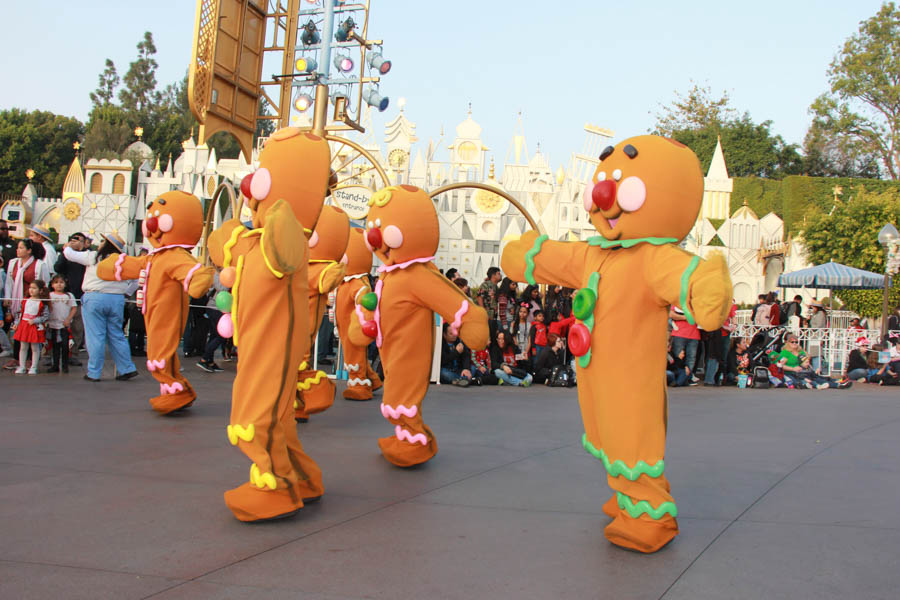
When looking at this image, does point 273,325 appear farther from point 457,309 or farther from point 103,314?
point 103,314

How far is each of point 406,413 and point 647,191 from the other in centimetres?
254

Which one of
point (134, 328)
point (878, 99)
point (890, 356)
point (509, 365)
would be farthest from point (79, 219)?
point (878, 99)

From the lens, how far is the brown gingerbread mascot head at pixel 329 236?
802 cm

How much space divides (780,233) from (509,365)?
26.0 m

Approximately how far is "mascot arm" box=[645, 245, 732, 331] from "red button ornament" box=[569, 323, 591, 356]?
44 cm

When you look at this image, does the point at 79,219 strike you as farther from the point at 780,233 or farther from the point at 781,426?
the point at 781,426

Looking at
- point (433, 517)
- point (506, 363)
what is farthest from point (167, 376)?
point (506, 363)

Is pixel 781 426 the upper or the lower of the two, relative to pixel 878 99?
lower

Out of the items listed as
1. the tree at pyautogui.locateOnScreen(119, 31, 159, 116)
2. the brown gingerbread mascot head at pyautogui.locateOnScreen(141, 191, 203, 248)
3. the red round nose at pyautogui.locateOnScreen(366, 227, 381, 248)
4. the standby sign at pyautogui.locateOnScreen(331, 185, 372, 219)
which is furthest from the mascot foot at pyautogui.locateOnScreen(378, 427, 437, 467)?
the tree at pyautogui.locateOnScreen(119, 31, 159, 116)

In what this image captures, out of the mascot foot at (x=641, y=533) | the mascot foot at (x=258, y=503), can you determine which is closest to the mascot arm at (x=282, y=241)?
the mascot foot at (x=258, y=503)

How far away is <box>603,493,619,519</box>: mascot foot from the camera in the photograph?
432cm

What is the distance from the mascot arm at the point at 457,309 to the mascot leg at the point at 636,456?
5.86 ft

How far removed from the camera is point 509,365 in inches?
467

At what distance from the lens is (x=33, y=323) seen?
31.6 feet
